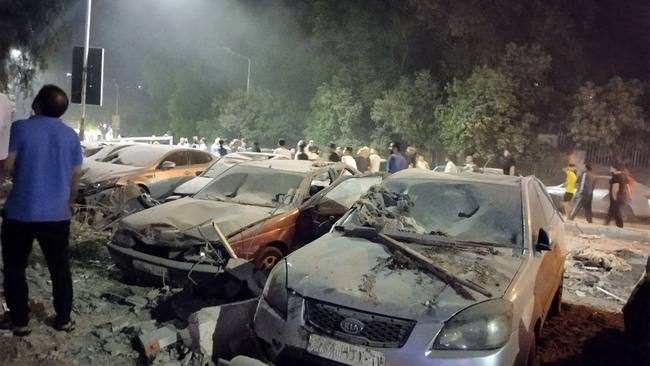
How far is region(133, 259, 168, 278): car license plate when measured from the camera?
5535 mm

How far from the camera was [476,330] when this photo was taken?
10.8 feet

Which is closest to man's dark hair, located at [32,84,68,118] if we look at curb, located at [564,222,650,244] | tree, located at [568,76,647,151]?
curb, located at [564,222,650,244]

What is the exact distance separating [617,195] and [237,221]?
32.6 feet

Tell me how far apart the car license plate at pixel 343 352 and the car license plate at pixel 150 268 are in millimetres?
2541

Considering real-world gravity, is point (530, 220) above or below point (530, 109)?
below

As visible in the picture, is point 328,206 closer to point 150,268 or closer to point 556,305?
point 150,268

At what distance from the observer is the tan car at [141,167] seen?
395 inches

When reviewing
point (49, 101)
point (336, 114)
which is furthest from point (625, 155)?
point (49, 101)

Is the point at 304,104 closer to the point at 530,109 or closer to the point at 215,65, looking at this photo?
the point at 215,65

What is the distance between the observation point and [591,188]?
12891 mm

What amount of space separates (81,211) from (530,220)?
6.92 m

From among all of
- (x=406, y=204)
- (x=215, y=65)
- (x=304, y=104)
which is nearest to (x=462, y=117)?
(x=304, y=104)

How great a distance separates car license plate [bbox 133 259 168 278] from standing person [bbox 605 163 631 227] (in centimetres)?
1058

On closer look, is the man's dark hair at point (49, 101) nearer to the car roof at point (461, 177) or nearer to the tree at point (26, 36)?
the car roof at point (461, 177)
